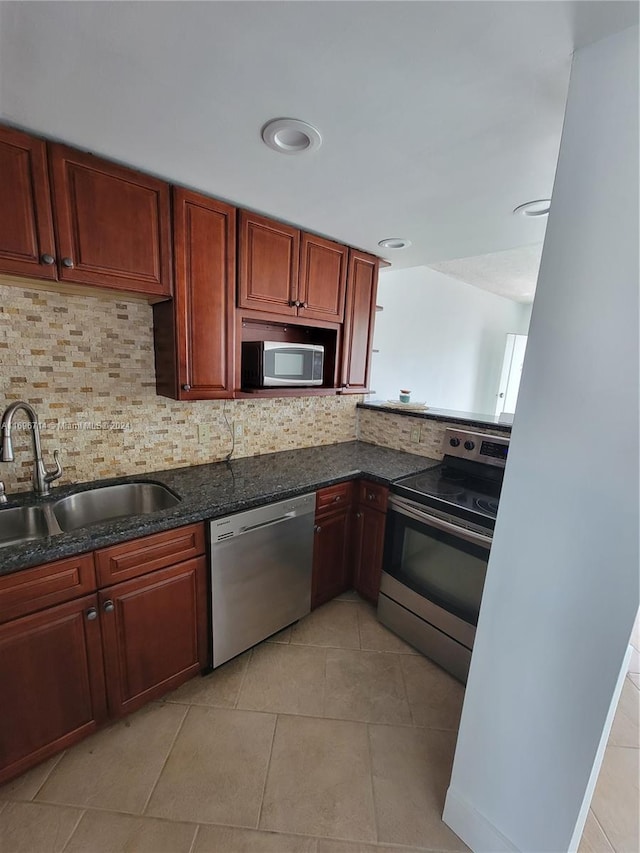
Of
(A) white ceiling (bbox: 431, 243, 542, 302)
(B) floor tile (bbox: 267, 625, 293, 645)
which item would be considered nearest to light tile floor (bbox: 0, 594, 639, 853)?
(B) floor tile (bbox: 267, 625, 293, 645)

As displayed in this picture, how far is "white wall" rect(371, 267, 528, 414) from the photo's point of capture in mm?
3553

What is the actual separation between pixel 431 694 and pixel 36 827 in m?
1.64

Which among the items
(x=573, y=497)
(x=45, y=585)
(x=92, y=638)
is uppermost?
(x=573, y=497)

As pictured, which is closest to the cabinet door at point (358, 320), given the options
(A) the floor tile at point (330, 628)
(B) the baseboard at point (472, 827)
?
(A) the floor tile at point (330, 628)

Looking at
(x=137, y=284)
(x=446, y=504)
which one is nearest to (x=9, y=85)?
(x=137, y=284)

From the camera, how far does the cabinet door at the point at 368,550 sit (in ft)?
7.19

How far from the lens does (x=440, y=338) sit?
166 inches

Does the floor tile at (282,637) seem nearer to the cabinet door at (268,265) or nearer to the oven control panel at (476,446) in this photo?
the oven control panel at (476,446)

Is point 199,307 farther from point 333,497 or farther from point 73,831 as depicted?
point 73,831

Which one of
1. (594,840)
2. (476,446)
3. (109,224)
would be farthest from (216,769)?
(109,224)

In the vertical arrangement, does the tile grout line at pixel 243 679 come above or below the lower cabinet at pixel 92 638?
below

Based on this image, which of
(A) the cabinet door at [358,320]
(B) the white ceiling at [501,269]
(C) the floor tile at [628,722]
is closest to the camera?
(C) the floor tile at [628,722]

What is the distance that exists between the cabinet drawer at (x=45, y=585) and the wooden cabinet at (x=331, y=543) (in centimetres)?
113

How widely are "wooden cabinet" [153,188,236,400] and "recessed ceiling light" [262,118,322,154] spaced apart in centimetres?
56
